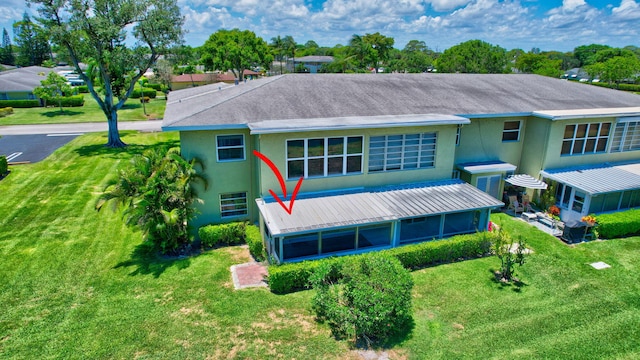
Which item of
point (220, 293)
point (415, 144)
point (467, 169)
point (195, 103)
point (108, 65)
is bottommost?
point (220, 293)

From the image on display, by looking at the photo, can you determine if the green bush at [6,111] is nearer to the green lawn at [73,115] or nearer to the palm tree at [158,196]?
the green lawn at [73,115]

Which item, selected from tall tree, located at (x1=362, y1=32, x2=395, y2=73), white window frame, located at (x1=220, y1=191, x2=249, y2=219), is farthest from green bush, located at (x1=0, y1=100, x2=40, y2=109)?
tall tree, located at (x1=362, y1=32, x2=395, y2=73)

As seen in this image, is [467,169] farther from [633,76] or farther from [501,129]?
[633,76]

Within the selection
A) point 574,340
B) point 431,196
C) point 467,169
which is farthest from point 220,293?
point 467,169

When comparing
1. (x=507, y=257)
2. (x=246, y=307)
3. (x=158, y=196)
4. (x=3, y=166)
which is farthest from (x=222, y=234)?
(x=3, y=166)

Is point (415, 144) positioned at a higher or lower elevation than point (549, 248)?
higher

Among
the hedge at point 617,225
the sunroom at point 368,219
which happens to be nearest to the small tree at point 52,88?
the sunroom at point 368,219
